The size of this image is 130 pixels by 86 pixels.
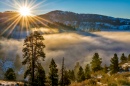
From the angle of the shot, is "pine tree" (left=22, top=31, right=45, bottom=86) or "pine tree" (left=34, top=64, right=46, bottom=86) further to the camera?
"pine tree" (left=34, top=64, right=46, bottom=86)

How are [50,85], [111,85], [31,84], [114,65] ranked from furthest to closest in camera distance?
[114,65], [50,85], [31,84], [111,85]

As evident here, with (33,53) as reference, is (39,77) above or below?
below

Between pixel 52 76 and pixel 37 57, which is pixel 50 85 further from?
pixel 37 57

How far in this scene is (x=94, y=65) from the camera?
243 ft

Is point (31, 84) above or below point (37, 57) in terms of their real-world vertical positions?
below

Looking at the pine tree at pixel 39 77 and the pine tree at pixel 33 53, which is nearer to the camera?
the pine tree at pixel 33 53

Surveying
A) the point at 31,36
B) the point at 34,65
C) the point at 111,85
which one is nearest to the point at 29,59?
the point at 34,65

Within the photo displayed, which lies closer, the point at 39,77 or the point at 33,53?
the point at 33,53

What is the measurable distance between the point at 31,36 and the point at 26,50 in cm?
231

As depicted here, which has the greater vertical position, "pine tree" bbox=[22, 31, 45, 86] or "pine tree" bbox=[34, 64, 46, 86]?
"pine tree" bbox=[22, 31, 45, 86]

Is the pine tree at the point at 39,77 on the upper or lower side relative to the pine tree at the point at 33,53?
lower

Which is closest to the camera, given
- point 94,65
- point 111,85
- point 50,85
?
point 111,85

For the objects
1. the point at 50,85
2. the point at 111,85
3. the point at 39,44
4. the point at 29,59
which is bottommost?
the point at 50,85

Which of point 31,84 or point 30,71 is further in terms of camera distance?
point 30,71
